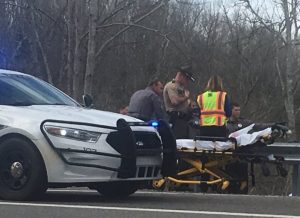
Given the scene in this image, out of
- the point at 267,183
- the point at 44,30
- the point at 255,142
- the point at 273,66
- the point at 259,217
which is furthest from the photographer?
the point at 273,66

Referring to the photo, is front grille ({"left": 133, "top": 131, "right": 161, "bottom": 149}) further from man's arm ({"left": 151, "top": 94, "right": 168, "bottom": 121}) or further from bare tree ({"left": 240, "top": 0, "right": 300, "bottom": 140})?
bare tree ({"left": 240, "top": 0, "right": 300, "bottom": 140})

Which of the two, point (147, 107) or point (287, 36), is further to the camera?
point (287, 36)

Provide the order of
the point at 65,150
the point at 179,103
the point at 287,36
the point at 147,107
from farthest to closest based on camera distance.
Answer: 1. the point at 287,36
2. the point at 179,103
3. the point at 147,107
4. the point at 65,150

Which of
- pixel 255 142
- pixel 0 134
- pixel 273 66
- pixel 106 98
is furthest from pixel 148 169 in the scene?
pixel 273 66

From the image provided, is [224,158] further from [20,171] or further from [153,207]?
[20,171]

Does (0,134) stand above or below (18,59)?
below

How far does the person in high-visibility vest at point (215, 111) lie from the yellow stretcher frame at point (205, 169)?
362 millimetres

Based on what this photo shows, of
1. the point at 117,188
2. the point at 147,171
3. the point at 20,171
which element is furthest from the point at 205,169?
the point at 20,171

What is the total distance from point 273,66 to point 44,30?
1376cm

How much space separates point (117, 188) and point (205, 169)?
95.2 inches

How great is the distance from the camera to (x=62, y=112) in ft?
27.2

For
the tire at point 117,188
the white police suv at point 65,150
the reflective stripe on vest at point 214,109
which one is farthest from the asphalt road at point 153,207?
the reflective stripe on vest at point 214,109

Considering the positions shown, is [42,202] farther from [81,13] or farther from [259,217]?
[81,13]

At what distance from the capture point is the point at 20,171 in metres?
8.01
